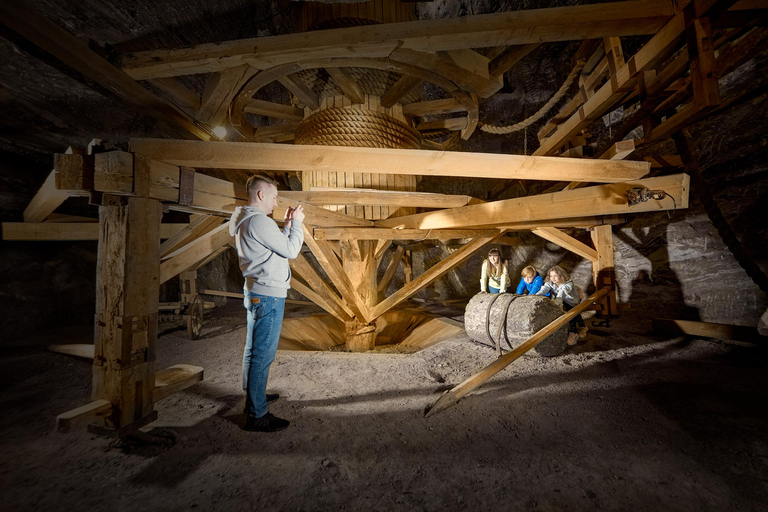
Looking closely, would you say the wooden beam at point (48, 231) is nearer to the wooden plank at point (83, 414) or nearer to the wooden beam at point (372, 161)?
the wooden beam at point (372, 161)

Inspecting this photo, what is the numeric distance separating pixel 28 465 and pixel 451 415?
2.68 metres

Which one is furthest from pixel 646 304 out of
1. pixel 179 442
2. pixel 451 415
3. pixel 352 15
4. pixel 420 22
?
pixel 179 442

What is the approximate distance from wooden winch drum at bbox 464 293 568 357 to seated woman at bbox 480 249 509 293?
1.75m

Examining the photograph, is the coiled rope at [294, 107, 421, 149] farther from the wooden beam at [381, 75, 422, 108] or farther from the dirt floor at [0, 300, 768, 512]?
the dirt floor at [0, 300, 768, 512]

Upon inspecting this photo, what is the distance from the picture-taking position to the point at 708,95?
2232 millimetres

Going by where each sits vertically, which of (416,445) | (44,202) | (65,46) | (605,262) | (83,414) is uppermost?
(65,46)

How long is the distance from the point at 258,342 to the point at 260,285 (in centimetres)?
38

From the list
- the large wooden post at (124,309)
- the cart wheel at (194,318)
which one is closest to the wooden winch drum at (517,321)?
the large wooden post at (124,309)

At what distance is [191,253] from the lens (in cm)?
251

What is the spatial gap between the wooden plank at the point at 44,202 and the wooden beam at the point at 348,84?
343cm

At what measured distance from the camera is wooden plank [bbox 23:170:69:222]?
3.48 metres

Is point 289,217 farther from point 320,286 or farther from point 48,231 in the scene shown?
point 48,231

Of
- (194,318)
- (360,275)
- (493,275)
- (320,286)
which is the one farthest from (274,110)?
(493,275)

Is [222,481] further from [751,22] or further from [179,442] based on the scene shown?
[751,22]
